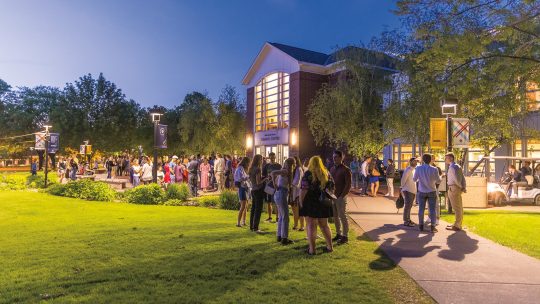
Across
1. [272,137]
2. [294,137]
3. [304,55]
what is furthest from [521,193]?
[304,55]

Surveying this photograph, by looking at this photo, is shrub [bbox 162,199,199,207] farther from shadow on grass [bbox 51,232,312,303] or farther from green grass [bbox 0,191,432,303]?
shadow on grass [bbox 51,232,312,303]

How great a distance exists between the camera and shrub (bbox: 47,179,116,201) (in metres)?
16.6

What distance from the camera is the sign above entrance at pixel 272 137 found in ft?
115

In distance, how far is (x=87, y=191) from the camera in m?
17.2

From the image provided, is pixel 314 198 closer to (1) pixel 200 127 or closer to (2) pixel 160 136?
(2) pixel 160 136

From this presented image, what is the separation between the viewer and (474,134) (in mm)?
19875

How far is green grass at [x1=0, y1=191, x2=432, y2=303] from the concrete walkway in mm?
349

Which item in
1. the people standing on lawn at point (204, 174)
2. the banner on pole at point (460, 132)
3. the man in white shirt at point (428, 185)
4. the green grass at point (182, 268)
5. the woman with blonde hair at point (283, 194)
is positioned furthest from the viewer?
the people standing on lawn at point (204, 174)

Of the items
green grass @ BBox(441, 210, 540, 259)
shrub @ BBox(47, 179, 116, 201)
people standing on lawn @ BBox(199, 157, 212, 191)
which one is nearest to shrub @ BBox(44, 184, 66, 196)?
shrub @ BBox(47, 179, 116, 201)

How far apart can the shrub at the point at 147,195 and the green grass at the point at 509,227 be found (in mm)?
10181

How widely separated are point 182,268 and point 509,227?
8.59m

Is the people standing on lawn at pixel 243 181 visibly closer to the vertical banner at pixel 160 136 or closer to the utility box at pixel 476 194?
the vertical banner at pixel 160 136

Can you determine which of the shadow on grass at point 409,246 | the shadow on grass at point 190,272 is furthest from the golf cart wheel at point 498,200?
the shadow on grass at point 190,272

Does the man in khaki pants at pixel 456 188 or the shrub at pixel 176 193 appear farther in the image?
the shrub at pixel 176 193
